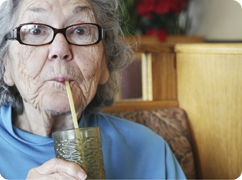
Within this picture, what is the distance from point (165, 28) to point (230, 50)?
7.86ft

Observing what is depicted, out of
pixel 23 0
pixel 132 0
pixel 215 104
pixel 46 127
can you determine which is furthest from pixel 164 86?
pixel 132 0

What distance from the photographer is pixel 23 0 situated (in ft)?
3.35

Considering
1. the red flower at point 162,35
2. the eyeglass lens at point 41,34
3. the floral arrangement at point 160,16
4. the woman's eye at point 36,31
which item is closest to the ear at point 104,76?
the eyeglass lens at point 41,34

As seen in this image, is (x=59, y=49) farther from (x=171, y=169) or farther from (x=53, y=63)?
(x=171, y=169)

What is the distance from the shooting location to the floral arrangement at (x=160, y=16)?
3.50m

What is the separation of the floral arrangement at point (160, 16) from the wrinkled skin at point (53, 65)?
2.56 meters

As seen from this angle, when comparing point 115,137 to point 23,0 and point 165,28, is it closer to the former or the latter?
point 23,0

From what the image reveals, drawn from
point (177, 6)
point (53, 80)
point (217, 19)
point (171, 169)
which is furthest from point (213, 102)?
point (217, 19)

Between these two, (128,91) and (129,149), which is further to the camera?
(128,91)

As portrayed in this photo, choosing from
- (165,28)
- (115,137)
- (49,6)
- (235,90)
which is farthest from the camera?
(165,28)

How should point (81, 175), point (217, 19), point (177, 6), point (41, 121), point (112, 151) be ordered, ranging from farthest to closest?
point (217, 19) < point (177, 6) < point (112, 151) < point (41, 121) < point (81, 175)

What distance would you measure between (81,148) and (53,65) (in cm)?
34

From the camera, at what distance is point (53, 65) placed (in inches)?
37.7

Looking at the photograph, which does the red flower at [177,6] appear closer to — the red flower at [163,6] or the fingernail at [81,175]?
the red flower at [163,6]
